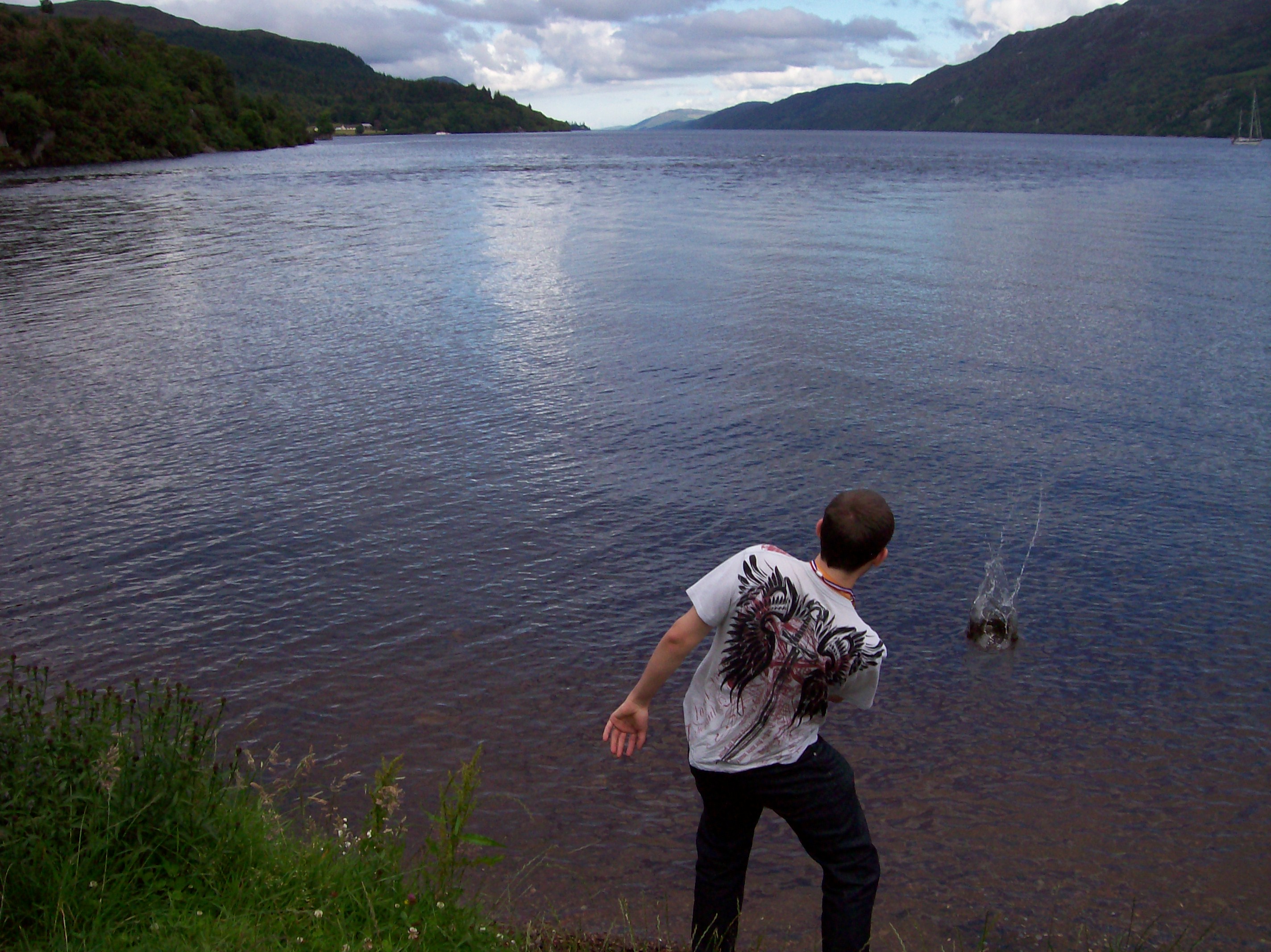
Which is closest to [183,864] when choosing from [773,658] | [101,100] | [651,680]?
[651,680]

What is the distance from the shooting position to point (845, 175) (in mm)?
61281

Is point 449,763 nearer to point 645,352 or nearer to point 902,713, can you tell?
point 902,713

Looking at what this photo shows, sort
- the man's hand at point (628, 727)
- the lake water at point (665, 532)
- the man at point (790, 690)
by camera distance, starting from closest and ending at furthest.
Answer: the man at point (790, 690) < the man's hand at point (628, 727) < the lake water at point (665, 532)

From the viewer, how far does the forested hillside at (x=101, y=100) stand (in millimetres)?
67875

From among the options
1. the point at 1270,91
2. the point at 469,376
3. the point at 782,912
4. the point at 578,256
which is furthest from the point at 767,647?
the point at 1270,91

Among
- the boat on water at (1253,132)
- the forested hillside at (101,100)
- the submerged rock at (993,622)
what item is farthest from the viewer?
the boat on water at (1253,132)

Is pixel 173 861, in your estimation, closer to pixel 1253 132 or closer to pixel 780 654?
pixel 780 654

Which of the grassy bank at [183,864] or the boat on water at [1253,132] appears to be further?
the boat on water at [1253,132]

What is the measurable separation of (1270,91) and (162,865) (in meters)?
205

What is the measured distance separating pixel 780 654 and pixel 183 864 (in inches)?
96.2

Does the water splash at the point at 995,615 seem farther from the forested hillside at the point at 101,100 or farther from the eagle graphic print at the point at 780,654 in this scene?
the forested hillside at the point at 101,100

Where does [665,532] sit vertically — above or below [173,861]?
below

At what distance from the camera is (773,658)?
3328 millimetres

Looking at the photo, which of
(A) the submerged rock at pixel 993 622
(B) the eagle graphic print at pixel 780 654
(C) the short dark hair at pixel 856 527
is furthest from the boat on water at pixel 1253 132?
(B) the eagle graphic print at pixel 780 654
